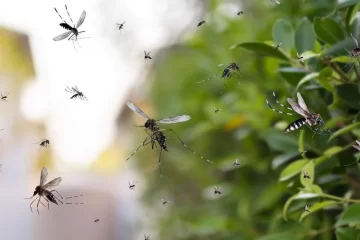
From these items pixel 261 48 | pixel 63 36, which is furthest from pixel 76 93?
pixel 261 48

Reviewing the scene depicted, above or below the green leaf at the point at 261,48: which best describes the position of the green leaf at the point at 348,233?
below

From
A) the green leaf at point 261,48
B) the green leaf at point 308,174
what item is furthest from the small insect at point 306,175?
the green leaf at point 261,48

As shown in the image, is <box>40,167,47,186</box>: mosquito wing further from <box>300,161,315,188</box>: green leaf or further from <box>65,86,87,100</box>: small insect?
<box>300,161,315,188</box>: green leaf

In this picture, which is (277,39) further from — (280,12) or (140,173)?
(140,173)

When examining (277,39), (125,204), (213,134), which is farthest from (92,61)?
(125,204)

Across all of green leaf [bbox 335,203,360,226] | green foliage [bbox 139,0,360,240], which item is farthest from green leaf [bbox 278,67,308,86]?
green leaf [bbox 335,203,360,226]

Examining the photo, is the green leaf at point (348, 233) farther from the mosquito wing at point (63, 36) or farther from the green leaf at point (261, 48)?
the mosquito wing at point (63, 36)

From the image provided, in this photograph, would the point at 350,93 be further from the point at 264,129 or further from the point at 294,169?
the point at 264,129
